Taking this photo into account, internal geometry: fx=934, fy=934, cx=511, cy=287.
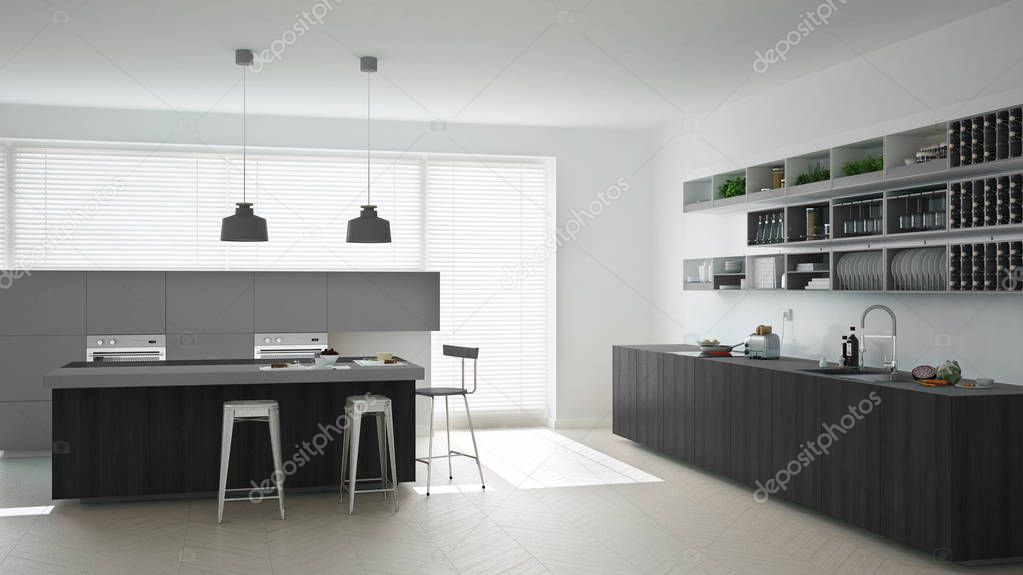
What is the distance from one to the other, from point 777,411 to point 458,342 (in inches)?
160

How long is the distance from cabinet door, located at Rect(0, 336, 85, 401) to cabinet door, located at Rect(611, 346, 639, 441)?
4.65 m

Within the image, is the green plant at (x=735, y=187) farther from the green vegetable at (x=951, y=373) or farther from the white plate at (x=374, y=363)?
the white plate at (x=374, y=363)

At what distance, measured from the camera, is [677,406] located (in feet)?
23.9

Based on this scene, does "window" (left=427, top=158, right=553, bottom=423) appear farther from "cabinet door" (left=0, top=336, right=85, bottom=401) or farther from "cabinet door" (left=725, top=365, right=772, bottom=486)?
"cabinet door" (left=0, top=336, right=85, bottom=401)

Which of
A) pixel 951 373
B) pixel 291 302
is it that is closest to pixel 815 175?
pixel 951 373

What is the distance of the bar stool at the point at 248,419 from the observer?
18.0ft

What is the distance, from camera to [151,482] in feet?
19.4

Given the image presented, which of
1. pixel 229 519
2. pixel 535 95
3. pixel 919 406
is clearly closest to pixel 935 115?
pixel 919 406

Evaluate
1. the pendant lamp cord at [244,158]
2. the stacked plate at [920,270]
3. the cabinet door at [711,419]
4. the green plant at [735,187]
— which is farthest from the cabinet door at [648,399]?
the pendant lamp cord at [244,158]

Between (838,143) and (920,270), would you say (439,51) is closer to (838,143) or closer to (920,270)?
(838,143)

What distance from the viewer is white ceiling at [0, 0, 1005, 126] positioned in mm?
5434

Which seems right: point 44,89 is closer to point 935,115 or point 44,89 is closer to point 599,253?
point 599,253

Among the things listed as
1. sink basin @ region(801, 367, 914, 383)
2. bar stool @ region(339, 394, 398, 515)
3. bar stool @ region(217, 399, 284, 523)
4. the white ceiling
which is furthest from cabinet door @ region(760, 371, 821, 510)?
bar stool @ region(217, 399, 284, 523)

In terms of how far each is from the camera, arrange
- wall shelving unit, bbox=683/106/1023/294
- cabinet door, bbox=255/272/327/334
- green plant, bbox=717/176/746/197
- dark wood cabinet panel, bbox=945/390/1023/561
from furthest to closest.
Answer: cabinet door, bbox=255/272/327/334, green plant, bbox=717/176/746/197, wall shelving unit, bbox=683/106/1023/294, dark wood cabinet panel, bbox=945/390/1023/561
